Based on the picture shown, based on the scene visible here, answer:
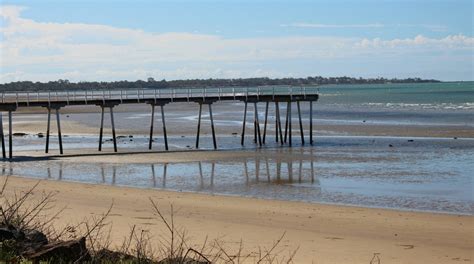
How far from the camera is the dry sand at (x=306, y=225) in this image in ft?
37.7

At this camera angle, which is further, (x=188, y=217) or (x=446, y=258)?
(x=188, y=217)

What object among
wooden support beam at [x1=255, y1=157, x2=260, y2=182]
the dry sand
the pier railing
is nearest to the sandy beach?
the dry sand

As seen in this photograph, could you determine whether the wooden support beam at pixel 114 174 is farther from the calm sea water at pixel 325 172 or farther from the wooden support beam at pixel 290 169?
the wooden support beam at pixel 290 169

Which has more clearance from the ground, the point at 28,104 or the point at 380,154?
the point at 28,104

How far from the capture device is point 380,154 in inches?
1148

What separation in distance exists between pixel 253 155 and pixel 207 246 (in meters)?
18.2

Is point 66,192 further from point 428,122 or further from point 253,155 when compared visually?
point 428,122

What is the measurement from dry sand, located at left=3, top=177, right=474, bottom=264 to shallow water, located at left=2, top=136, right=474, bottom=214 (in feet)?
5.01

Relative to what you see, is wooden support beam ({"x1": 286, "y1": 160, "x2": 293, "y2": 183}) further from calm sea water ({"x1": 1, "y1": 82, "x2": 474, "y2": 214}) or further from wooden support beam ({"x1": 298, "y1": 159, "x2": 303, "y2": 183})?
wooden support beam ({"x1": 298, "y1": 159, "x2": 303, "y2": 183})

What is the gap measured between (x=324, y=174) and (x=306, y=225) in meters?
8.84

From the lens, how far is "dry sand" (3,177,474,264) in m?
11.5

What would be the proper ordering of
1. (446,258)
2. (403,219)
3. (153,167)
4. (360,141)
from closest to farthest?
(446,258), (403,219), (153,167), (360,141)

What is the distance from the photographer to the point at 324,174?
890 inches

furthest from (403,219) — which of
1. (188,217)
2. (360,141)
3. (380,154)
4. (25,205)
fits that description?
(360,141)
